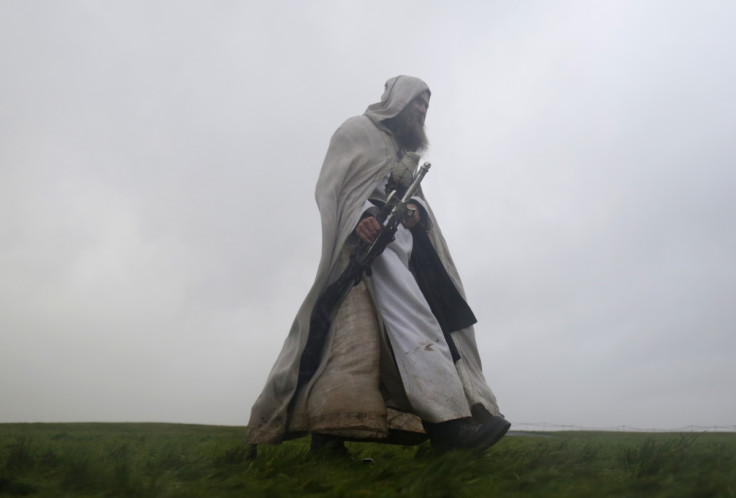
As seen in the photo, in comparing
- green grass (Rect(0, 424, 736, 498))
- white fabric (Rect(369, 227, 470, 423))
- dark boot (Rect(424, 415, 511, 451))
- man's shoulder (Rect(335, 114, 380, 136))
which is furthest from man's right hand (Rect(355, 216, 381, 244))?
green grass (Rect(0, 424, 736, 498))

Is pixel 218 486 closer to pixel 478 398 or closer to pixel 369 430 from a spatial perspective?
pixel 369 430

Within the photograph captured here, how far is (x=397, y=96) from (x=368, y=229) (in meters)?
1.45

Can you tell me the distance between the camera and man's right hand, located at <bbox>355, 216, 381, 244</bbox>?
4.09 metres

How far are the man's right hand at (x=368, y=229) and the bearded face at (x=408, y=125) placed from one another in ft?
3.76

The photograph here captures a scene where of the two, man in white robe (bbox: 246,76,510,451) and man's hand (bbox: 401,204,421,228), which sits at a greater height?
man's hand (bbox: 401,204,421,228)

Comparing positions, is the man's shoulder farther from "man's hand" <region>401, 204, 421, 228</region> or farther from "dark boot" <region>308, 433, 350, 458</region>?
"dark boot" <region>308, 433, 350, 458</region>

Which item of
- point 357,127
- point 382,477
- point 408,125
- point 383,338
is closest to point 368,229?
point 383,338

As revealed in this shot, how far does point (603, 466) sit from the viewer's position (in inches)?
106

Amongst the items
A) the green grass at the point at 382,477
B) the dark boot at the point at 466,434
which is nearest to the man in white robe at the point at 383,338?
the dark boot at the point at 466,434

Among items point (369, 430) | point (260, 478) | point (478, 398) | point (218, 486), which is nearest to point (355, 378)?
point (369, 430)

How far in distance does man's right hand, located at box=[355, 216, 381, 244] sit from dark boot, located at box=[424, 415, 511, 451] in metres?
1.31

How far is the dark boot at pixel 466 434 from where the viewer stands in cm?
340

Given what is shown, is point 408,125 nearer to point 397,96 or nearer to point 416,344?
point 397,96

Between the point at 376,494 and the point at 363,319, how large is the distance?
2.16 metres
